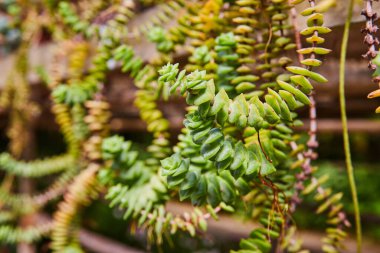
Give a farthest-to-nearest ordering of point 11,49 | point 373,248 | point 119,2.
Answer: point 373,248 → point 11,49 → point 119,2

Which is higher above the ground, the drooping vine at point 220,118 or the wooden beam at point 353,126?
the wooden beam at point 353,126

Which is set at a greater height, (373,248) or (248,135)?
(248,135)

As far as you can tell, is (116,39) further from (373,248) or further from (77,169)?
(373,248)

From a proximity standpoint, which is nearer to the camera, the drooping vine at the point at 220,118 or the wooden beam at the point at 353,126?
the drooping vine at the point at 220,118

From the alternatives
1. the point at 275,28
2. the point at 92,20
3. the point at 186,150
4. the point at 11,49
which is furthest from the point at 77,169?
the point at 275,28

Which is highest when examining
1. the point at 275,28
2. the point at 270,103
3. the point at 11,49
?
the point at 11,49

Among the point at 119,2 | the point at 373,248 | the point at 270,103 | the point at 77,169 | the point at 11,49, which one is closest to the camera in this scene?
the point at 270,103

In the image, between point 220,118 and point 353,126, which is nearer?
point 220,118

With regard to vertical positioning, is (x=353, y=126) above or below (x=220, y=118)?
above

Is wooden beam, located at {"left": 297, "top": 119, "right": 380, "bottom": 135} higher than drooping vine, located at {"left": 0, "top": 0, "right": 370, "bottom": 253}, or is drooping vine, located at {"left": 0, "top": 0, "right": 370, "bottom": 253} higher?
wooden beam, located at {"left": 297, "top": 119, "right": 380, "bottom": 135}

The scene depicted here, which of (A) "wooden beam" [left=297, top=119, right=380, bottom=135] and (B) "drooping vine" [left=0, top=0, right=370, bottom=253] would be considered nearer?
(B) "drooping vine" [left=0, top=0, right=370, bottom=253]

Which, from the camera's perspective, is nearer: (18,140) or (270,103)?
(270,103)
